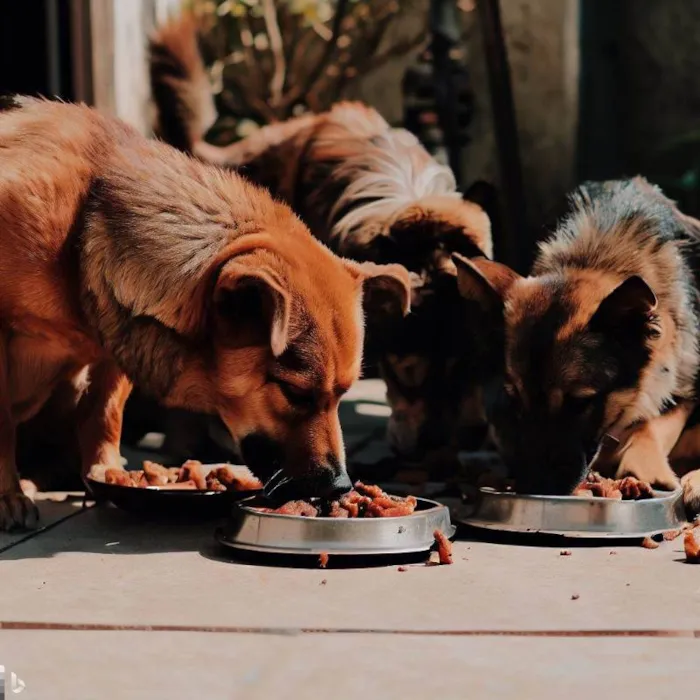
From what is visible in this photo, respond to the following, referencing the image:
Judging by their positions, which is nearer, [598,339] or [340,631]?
[340,631]

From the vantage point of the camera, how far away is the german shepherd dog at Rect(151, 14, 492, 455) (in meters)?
5.91

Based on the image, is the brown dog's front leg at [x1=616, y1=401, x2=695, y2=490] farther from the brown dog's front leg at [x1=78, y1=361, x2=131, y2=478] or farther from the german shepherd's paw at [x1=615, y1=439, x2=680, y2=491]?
the brown dog's front leg at [x1=78, y1=361, x2=131, y2=478]

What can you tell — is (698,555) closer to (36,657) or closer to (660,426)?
(660,426)

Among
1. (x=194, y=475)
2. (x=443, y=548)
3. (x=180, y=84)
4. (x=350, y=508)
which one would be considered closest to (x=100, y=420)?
(x=194, y=475)

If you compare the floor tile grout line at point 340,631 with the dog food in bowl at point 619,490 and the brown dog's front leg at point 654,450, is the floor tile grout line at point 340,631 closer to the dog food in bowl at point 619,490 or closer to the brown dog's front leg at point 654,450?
the dog food in bowl at point 619,490

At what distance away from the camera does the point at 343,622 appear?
3.19m

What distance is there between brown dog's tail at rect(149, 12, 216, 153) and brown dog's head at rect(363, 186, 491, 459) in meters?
2.00

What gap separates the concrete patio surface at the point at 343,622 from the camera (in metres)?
2.70

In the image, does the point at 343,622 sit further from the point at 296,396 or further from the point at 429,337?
the point at 429,337

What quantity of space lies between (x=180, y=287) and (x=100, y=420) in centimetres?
128

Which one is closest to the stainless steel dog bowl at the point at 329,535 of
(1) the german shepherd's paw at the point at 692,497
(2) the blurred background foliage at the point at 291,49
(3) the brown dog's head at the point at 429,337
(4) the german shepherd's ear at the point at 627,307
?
(4) the german shepherd's ear at the point at 627,307

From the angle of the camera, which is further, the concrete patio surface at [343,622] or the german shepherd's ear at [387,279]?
the german shepherd's ear at [387,279]

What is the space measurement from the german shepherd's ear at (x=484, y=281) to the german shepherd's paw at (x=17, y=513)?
1906 mm
